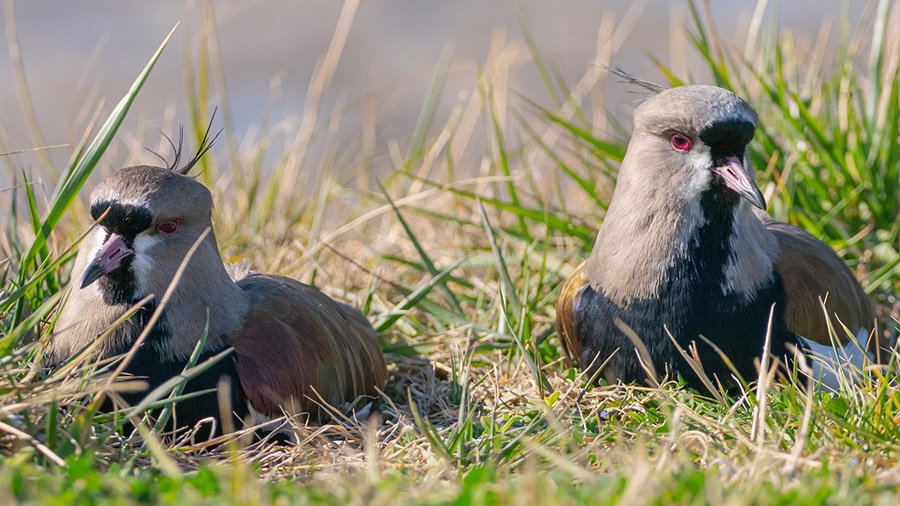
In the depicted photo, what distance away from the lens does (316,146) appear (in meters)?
10.4

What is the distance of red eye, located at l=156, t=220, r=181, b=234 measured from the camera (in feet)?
12.8

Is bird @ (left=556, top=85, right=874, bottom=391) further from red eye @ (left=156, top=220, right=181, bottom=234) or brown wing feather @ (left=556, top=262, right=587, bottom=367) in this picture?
Answer: red eye @ (left=156, top=220, right=181, bottom=234)

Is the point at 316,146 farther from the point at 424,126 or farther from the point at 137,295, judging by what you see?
the point at 137,295

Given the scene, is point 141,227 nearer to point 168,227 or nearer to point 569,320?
point 168,227

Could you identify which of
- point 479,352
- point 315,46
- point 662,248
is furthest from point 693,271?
point 315,46

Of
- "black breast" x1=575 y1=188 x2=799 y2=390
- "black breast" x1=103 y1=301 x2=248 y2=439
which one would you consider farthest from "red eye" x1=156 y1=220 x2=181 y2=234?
"black breast" x1=575 y1=188 x2=799 y2=390

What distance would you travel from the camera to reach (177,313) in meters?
3.92

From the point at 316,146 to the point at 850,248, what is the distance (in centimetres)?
592

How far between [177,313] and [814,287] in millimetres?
2337

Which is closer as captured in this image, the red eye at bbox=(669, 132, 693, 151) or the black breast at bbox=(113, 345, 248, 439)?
the black breast at bbox=(113, 345, 248, 439)

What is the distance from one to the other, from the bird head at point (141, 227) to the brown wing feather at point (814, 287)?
2.18 m

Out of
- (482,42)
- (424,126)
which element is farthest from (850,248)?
(482,42)

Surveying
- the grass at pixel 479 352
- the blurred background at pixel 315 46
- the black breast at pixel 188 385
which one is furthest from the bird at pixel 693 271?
the blurred background at pixel 315 46

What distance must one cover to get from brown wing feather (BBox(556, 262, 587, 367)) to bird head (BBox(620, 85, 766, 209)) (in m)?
0.49
